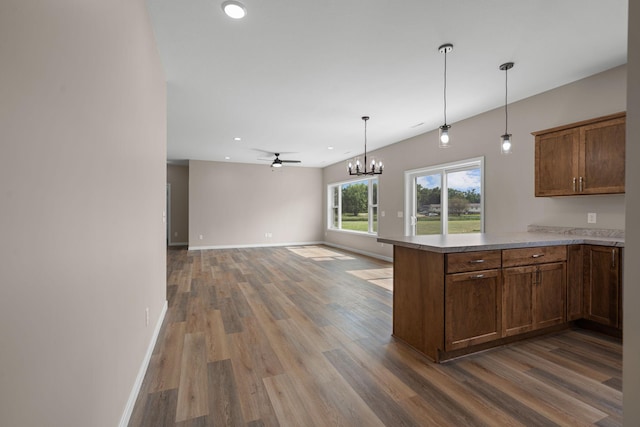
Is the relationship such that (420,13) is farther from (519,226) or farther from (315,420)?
(519,226)

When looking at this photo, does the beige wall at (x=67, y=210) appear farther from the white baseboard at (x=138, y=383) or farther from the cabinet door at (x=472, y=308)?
the cabinet door at (x=472, y=308)

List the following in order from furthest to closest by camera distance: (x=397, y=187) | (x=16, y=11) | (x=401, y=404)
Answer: (x=397, y=187) → (x=401, y=404) → (x=16, y=11)

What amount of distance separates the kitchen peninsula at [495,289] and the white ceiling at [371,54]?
1799 mm

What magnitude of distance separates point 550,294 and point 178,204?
9.82 metres

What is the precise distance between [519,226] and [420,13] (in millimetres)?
3189

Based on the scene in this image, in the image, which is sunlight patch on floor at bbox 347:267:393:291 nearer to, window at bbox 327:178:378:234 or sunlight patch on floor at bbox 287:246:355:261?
sunlight patch on floor at bbox 287:246:355:261

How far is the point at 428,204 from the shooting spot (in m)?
5.92

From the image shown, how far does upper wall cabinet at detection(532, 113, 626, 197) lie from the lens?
290cm

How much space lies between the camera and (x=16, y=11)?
28.2 inches

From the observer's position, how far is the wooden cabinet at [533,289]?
2.59 meters

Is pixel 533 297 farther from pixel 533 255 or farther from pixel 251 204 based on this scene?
pixel 251 204

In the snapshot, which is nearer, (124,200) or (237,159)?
(124,200)

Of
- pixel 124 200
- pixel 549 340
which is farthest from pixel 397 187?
pixel 124 200

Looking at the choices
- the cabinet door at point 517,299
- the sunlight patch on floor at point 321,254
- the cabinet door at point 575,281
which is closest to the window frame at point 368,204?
the sunlight patch on floor at point 321,254
